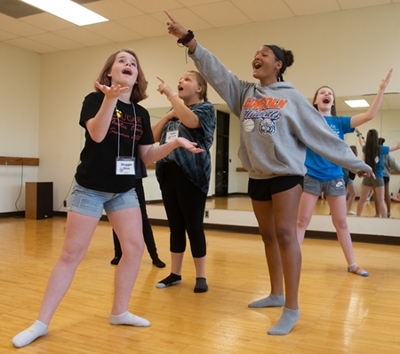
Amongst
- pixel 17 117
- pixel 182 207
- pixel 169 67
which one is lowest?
pixel 182 207

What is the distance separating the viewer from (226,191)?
675 centimetres

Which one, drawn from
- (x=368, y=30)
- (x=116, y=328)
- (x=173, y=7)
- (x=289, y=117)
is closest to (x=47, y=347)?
(x=116, y=328)

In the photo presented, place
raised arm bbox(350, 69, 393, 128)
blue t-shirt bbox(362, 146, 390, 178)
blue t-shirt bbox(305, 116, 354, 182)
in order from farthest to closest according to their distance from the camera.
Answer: blue t-shirt bbox(362, 146, 390, 178) < blue t-shirt bbox(305, 116, 354, 182) < raised arm bbox(350, 69, 393, 128)

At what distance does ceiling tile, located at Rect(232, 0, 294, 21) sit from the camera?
560 centimetres

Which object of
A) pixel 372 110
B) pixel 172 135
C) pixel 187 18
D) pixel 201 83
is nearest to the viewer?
pixel 172 135

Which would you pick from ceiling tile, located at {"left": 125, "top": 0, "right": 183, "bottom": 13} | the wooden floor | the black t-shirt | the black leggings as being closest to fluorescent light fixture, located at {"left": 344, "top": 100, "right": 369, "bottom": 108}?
the wooden floor

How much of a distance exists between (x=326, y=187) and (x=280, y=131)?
4.94 feet

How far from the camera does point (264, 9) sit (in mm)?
5816

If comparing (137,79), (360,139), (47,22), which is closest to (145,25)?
(47,22)

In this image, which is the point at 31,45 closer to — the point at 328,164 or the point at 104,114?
the point at 328,164

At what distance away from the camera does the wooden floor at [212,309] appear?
6.56ft

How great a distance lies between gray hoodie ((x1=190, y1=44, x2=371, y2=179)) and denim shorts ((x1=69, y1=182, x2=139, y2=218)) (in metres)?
0.70

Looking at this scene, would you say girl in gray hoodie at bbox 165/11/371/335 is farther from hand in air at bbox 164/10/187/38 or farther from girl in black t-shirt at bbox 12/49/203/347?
girl in black t-shirt at bbox 12/49/203/347

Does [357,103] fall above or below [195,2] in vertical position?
below
